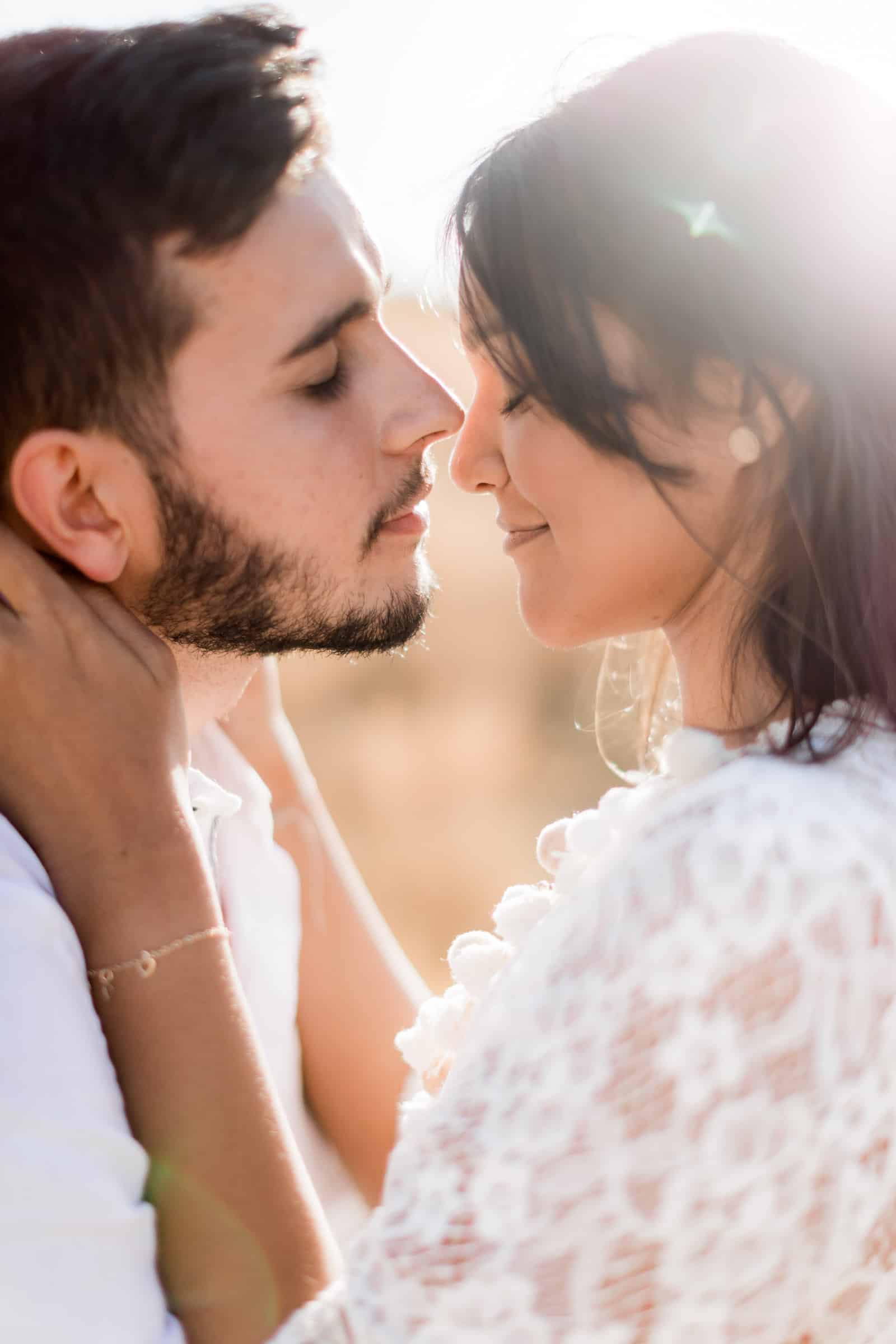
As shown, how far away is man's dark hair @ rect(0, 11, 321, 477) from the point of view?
7.99 feet

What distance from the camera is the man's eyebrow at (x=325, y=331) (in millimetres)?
2660

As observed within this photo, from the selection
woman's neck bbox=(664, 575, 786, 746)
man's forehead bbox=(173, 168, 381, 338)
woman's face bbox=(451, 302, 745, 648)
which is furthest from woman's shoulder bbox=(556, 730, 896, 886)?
man's forehead bbox=(173, 168, 381, 338)

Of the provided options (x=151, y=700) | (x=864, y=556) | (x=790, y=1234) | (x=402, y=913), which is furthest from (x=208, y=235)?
(x=402, y=913)

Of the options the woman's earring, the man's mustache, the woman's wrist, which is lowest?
the woman's wrist

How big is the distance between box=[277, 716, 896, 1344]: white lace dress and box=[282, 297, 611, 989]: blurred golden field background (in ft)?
15.3

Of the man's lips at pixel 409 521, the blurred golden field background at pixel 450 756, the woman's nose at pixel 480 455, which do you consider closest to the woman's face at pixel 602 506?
the woman's nose at pixel 480 455

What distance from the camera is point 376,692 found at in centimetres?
1516

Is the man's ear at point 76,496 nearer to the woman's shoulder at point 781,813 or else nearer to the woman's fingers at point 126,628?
the woman's fingers at point 126,628

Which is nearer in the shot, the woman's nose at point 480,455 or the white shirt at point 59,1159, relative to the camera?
the white shirt at point 59,1159

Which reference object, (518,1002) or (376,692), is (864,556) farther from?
(376,692)

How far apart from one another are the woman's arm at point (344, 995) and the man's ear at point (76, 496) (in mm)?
1002

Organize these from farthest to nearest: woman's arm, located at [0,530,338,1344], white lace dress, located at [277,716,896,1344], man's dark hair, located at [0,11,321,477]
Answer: man's dark hair, located at [0,11,321,477]
woman's arm, located at [0,530,338,1344]
white lace dress, located at [277,716,896,1344]

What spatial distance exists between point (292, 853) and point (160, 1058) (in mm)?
1382

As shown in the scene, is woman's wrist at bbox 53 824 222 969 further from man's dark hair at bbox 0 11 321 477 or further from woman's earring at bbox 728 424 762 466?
woman's earring at bbox 728 424 762 466
